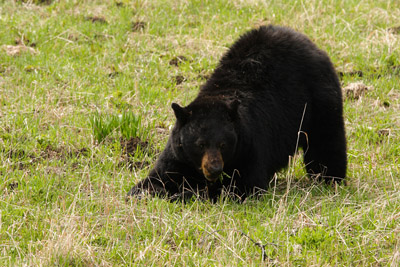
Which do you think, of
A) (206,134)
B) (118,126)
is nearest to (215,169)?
(206,134)

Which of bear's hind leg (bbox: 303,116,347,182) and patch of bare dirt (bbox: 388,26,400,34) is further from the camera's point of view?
patch of bare dirt (bbox: 388,26,400,34)

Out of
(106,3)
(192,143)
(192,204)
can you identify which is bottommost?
(192,204)

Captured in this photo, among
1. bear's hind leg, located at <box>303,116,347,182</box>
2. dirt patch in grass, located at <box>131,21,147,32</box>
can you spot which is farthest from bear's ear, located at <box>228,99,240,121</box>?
dirt patch in grass, located at <box>131,21,147,32</box>

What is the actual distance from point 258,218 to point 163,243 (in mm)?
862

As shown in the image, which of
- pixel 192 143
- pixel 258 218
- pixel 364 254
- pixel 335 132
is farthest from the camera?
pixel 335 132

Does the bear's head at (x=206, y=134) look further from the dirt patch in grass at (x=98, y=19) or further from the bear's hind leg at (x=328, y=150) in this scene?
the dirt patch in grass at (x=98, y=19)

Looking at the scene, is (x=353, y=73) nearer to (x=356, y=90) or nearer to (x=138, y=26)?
(x=356, y=90)

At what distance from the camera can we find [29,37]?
31.6 feet

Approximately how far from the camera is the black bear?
5637 millimetres

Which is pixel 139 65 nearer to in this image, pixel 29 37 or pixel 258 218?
pixel 29 37

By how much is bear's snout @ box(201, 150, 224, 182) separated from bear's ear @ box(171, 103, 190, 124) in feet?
1.25

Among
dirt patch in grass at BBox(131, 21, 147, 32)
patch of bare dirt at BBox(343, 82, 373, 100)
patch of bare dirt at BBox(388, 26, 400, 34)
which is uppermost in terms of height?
dirt patch in grass at BBox(131, 21, 147, 32)

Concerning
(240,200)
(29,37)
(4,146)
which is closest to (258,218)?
(240,200)

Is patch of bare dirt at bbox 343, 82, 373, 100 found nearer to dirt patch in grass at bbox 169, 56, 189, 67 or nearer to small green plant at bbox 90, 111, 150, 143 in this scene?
dirt patch in grass at bbox 169, 56, 189, 67
